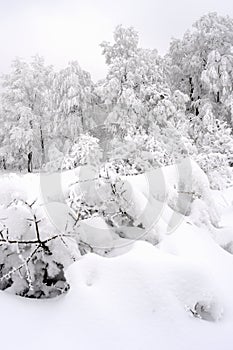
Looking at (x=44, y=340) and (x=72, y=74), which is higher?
(x=72, y=74)

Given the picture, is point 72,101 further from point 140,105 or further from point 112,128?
point 140,105

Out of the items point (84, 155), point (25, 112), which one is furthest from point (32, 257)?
point (25, 112)

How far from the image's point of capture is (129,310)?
2.64m

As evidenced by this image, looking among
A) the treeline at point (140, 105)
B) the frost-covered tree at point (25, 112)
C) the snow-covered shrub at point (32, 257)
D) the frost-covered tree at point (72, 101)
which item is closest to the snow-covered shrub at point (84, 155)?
the treeline at point (140, 105)

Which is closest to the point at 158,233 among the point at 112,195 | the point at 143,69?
the point at 112,195

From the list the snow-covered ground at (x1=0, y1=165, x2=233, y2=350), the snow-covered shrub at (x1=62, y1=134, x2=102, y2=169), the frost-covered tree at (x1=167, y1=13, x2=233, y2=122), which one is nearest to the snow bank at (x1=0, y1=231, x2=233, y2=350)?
the snow-covered ground at (x1=0, y1=165, x2=233, y2=350)

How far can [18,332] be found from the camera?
2.42 metres

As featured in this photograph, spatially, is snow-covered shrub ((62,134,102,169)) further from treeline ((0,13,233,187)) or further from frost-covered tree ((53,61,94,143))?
frost-covered tree ((53,61,94,143))

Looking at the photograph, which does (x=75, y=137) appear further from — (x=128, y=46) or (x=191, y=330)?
(x=191, y=330)

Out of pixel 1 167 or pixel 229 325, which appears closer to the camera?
pixel 229 325

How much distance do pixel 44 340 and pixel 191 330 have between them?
3.39 feet

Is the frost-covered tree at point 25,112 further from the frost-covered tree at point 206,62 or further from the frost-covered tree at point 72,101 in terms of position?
the frost-covered tree at point 206,62

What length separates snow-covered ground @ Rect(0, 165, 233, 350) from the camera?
2441mm

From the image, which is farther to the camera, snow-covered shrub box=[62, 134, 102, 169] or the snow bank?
snow-covered shrub box=[62, 134, 102, 169]
